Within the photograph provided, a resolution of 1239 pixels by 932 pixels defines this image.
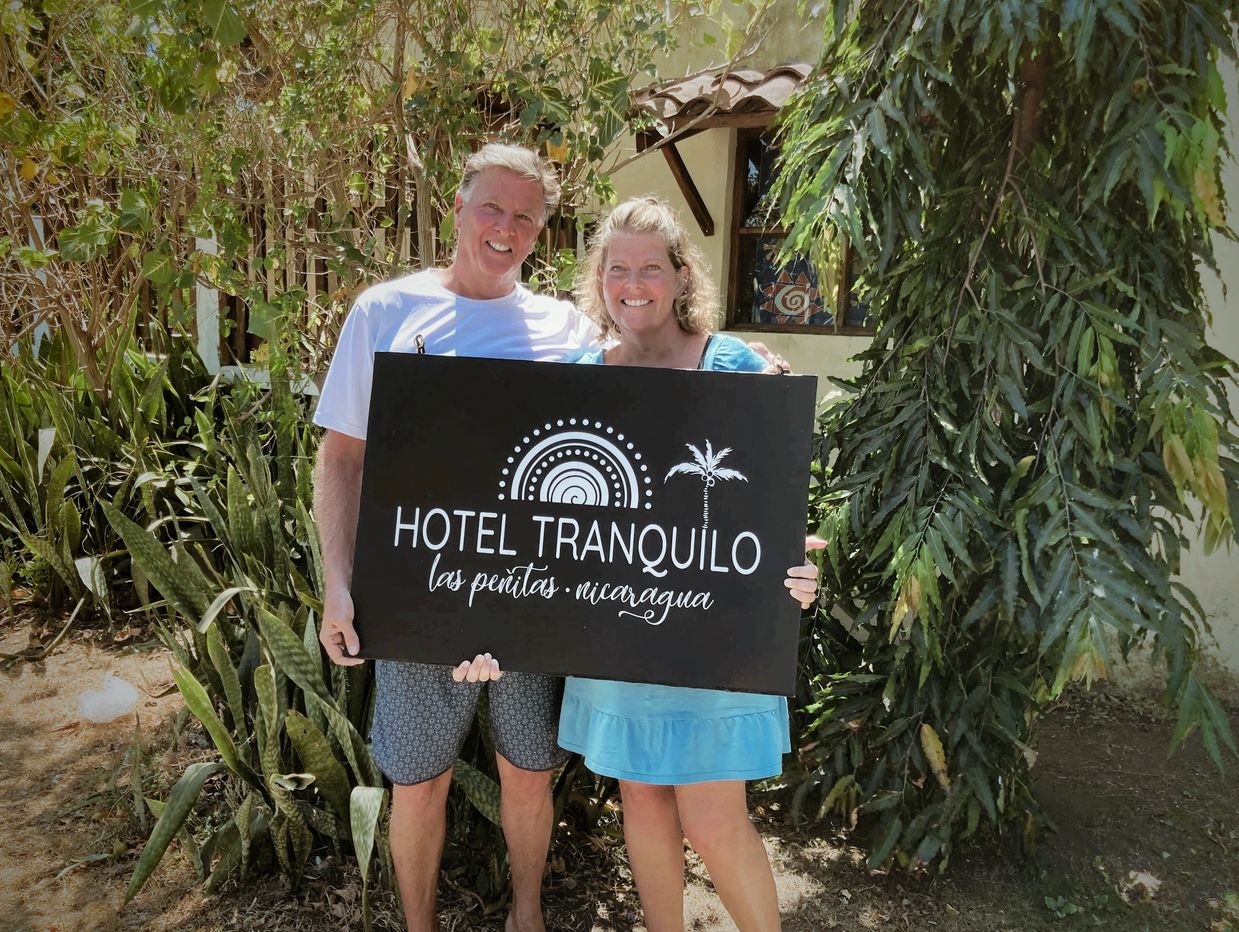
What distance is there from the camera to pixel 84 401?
16.9ft

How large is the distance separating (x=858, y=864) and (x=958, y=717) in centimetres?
58

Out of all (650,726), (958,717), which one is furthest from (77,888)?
(958,717)

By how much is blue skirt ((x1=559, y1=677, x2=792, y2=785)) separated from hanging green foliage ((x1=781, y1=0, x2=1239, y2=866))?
0.56m

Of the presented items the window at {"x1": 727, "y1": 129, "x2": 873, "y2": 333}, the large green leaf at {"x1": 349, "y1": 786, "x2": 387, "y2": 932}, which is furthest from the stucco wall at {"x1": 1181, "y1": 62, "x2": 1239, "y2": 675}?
the large green leaf at {"x1": 349, "y1": 786, "x2": 387, "y2": 932}

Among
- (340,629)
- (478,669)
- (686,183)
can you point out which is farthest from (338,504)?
(686,183)

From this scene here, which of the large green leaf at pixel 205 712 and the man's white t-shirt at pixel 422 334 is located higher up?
the man's white t-shirt at pixel 422 334

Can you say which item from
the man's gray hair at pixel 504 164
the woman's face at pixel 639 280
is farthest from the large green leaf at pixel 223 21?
the woman's face at pixel 639 280

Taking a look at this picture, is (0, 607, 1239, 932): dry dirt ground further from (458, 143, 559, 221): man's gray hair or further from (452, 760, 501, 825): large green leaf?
(458, 143, 559, 221): man's gray hair

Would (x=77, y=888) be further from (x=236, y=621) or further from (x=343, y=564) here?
(x=343, y=564)

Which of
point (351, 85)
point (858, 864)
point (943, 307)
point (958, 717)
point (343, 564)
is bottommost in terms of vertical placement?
point (858, 864)

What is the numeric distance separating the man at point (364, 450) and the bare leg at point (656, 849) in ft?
0.84

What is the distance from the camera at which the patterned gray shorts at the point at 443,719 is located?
2102 millimetres

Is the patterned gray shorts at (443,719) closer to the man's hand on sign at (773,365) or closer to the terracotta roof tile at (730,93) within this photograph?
the man's hand on sign at (773,365)

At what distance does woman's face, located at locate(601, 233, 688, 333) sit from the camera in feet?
6.45
